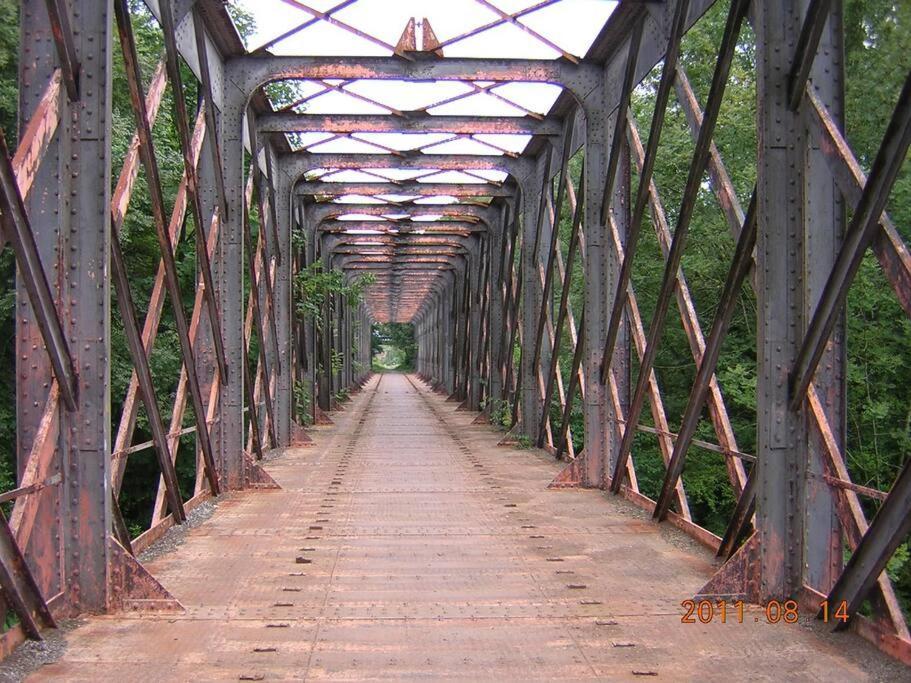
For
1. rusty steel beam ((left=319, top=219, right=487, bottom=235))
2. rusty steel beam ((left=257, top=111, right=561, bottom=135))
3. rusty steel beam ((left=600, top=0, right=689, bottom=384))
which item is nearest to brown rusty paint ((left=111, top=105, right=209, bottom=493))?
rusty steel beam ((left=600, top=0, right=689, bottom=384))

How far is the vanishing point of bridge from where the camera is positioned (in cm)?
401

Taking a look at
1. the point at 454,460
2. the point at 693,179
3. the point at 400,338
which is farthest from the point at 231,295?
the point at 400,338

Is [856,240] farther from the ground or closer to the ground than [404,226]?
closer to the ground

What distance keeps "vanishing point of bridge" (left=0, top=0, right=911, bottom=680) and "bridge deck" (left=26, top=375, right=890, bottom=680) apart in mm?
27

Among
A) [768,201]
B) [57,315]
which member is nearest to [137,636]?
[57,315]

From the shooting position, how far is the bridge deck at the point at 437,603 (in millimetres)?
3828

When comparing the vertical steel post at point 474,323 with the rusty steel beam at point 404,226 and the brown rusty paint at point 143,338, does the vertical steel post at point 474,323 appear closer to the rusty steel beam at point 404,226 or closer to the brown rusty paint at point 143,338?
the rusty steel beam at point 404,226

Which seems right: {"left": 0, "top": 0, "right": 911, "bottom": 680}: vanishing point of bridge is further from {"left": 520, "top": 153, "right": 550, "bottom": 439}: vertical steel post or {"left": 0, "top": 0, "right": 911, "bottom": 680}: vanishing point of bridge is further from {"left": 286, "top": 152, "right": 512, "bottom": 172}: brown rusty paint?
{"left": 286, "top": 152, "right": 512, "bottom": 172}: brown rusty paint

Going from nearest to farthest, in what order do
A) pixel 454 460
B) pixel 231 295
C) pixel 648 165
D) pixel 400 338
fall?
pixel 648 165, pixel 231 295, pixel 454 460, pixel 400 338

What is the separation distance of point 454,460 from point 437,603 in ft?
21.4

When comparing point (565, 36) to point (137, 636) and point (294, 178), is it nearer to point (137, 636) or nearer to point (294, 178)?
point (294, 178)

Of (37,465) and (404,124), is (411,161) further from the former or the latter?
(37,465)

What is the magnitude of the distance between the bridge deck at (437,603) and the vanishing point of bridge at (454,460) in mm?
27

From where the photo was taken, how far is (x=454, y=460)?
37.1ft
